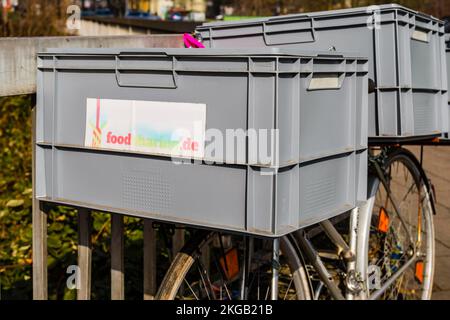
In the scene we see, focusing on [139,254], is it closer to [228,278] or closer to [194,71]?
[228,278]

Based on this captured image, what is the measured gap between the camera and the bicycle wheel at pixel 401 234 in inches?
180

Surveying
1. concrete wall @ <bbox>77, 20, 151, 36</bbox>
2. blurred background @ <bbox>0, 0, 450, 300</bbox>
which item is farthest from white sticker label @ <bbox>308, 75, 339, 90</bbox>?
concrete wall @ <bbox>77, 20, 151, 36</bbox>

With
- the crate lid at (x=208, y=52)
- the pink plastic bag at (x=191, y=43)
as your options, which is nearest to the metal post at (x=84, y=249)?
the crate lid at (x=208, y=52)

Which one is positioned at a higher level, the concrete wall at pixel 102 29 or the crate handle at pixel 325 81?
the concrete wall at pixel 102 29

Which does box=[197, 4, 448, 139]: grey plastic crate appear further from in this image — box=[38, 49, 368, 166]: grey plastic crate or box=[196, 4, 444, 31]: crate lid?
box=[38, 49, 368, 166]: grey plastic crate

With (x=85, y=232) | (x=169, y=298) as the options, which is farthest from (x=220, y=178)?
(x=85, y=232)

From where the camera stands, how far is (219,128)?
2.58 m

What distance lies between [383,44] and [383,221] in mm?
1449

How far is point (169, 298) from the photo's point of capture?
124 inches

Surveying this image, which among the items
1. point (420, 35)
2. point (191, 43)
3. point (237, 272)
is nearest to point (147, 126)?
point (191, 43)

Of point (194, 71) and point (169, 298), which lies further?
point (169, 298)

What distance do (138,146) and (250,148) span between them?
0.47 meters

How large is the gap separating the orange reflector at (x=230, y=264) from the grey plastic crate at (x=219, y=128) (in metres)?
0.77

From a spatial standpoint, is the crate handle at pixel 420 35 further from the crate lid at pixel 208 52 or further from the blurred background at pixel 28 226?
the blurred background at pixel 28 226
